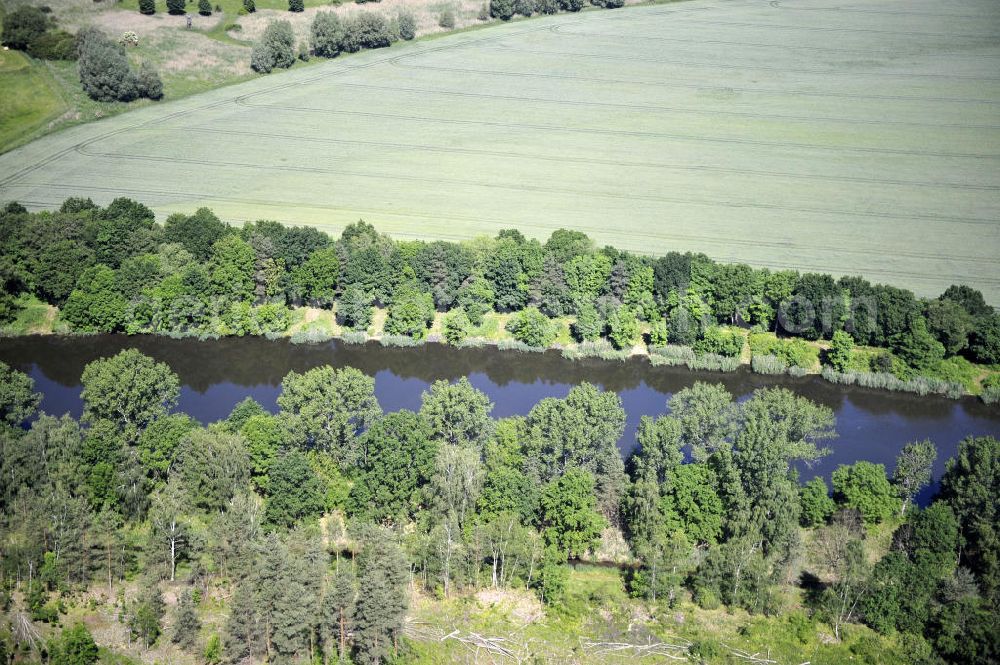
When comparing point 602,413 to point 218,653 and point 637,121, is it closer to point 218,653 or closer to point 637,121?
point 218,653

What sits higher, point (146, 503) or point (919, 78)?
point (919, 78)

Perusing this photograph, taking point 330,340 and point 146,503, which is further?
point 330,340

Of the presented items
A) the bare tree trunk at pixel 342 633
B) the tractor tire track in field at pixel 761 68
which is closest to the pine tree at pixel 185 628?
the bare tree trunk at pixel 342 633

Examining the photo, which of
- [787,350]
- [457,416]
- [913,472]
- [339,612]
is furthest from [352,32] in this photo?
[339,612]

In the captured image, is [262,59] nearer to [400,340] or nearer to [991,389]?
[400,340]

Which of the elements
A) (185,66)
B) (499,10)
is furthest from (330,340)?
(499,10)

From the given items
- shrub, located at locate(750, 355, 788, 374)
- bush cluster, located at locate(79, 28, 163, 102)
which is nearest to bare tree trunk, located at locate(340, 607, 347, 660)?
shrub, located at locate(750, 355, 788, 374)

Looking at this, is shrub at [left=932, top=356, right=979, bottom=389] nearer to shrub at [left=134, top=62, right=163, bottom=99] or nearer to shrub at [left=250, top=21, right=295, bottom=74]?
shrub at [left=250, top=21, right=295, bottom=74]

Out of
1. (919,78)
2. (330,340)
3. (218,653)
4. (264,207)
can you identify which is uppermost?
(919,78)
